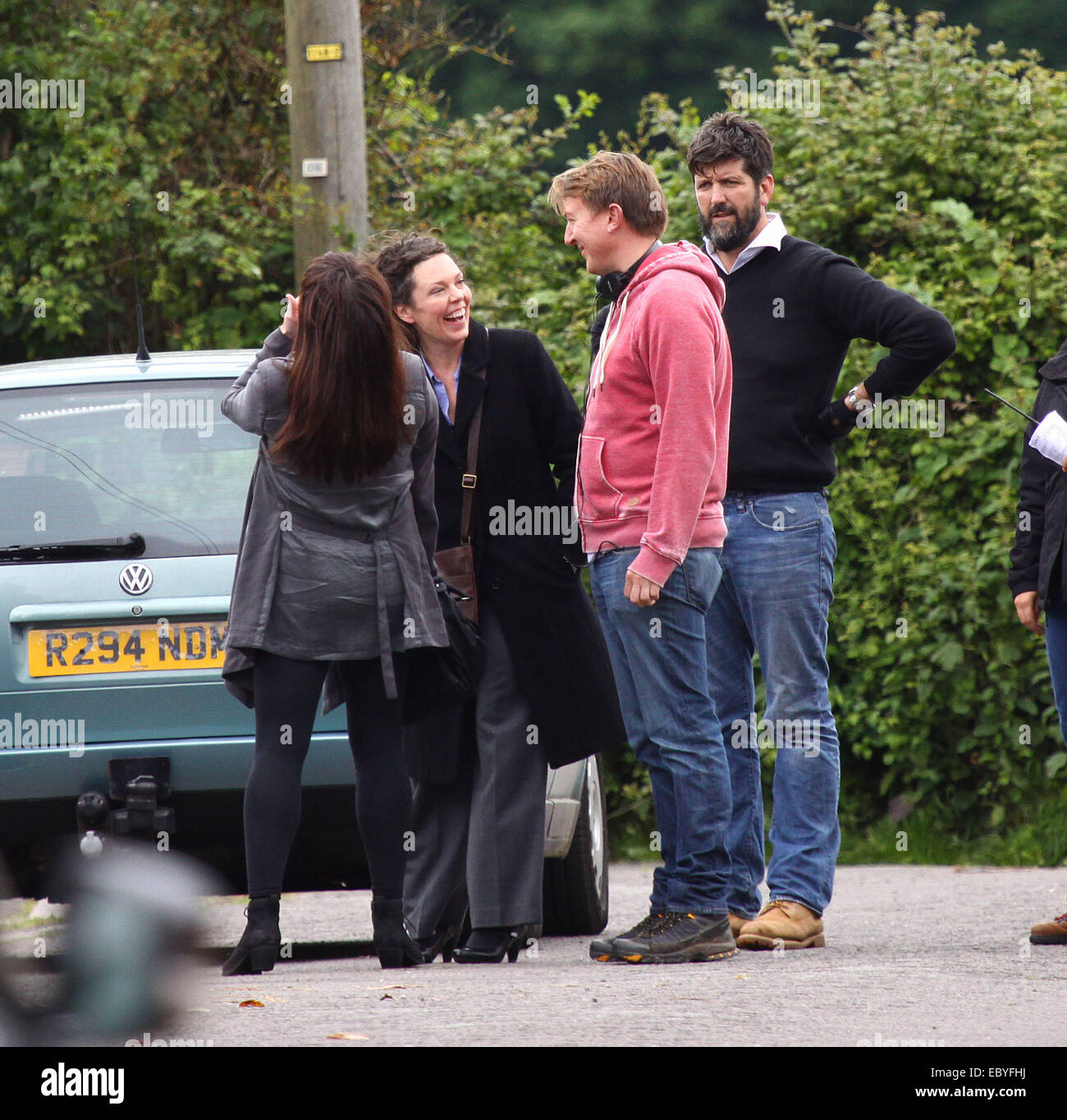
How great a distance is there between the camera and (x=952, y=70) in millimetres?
7773

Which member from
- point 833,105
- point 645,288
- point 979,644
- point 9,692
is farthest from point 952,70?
point 9,692

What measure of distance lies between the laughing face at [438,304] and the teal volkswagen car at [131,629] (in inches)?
21.9

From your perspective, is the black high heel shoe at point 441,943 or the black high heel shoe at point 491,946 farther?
the black high heel shoe at point 441,943

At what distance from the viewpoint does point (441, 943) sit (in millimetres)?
4844

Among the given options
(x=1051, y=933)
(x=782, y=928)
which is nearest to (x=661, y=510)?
(x=782, y=928)

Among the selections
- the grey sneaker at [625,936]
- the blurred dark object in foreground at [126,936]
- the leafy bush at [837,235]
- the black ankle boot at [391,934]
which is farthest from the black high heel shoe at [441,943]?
the blurred dark object in foreground at [126,936]

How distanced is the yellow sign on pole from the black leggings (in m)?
3.49

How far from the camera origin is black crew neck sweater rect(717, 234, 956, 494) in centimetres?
483

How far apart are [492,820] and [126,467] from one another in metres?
1.31

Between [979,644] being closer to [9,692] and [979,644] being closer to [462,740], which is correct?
[462,740]

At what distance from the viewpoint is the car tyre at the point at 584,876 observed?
5.38 meters

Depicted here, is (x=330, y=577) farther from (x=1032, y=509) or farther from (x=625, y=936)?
(x=1032, y=509)

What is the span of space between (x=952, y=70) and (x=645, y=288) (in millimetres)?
3830

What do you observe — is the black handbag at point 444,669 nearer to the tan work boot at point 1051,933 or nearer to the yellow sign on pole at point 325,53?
the tan work boot at point 1051,933
